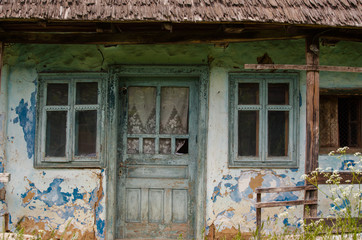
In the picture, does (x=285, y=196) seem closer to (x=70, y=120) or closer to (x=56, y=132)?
(x=70, y=120)

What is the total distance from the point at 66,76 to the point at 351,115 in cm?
391

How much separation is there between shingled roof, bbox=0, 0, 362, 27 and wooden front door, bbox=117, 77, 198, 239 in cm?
133

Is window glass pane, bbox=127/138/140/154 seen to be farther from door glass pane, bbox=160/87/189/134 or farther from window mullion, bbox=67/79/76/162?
window mullion, bbox=67/79/76/162

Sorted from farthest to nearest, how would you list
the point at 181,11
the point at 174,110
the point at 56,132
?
the point at 174,110, the point at 56,132, the point at 181,11

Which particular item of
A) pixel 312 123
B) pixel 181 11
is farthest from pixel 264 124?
pixel 181 11

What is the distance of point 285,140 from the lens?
15.9 feet

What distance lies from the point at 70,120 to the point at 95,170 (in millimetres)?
737

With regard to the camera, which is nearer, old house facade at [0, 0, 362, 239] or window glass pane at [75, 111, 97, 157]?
old house facade at [0, 0, 362, 239]

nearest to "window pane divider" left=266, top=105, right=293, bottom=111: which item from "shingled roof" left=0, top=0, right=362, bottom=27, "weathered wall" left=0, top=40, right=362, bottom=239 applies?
"weathered wall" left=0, top=40, right=362, bottom=239

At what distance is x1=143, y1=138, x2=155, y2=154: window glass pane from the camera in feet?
16.2

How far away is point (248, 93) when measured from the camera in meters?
4.86

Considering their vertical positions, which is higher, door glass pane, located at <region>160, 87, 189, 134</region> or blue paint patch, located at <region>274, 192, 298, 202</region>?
door glass pane, located at <region>160, 87, 189, 134</region>

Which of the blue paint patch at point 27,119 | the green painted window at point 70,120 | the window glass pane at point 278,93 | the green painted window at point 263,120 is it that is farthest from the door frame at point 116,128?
Result: the blue paint patch at point 27,119

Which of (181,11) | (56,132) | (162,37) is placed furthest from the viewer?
(56,132)
